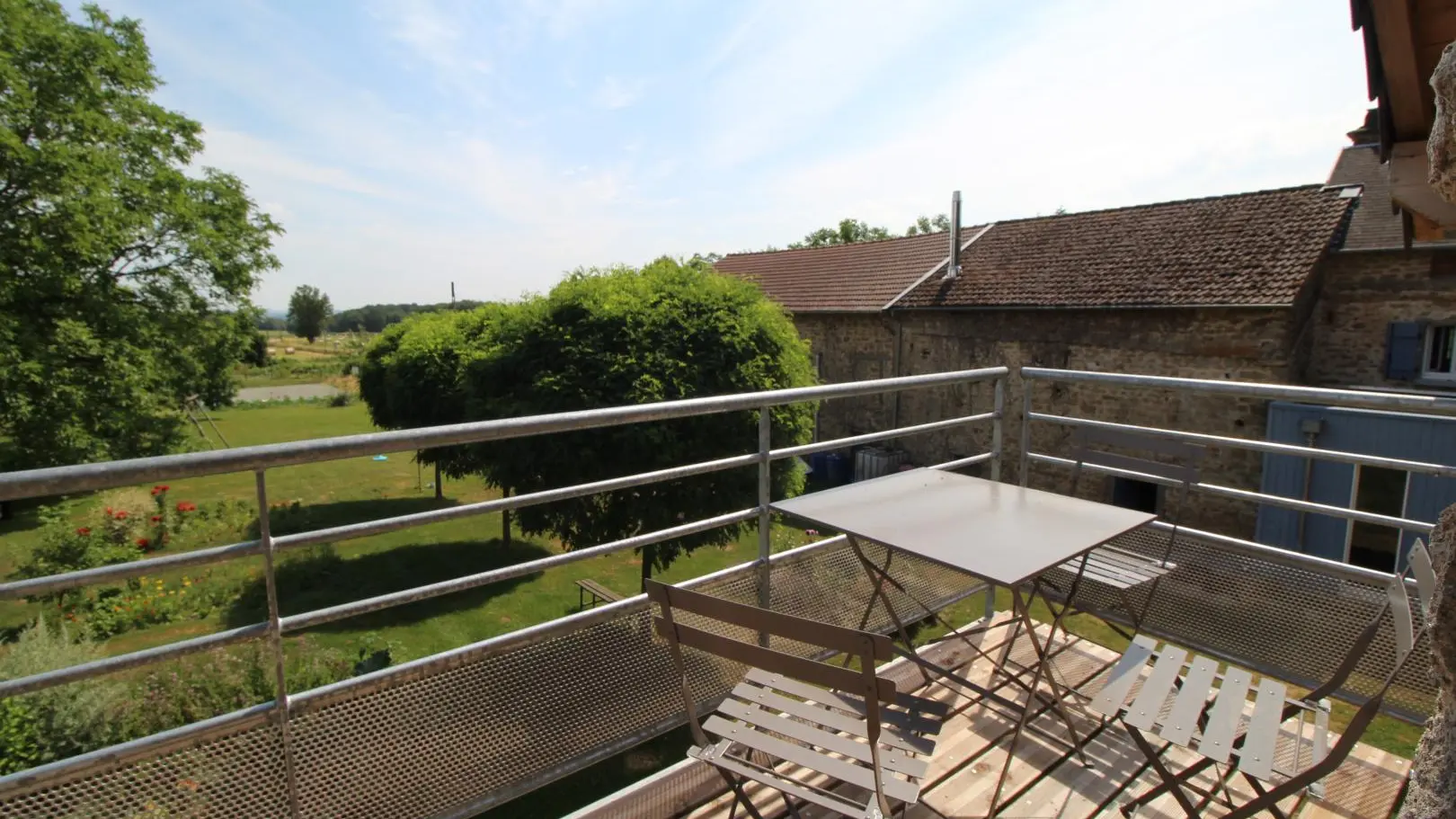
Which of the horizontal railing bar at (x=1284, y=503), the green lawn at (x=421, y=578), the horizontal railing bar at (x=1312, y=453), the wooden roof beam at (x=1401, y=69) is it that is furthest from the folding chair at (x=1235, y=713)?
the green lawn at (x=421, y=578)

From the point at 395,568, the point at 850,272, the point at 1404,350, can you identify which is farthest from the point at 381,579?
the point at 1404,350

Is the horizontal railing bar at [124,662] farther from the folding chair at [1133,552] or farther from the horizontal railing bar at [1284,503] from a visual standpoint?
the horizontal railing bar at [1284,503]

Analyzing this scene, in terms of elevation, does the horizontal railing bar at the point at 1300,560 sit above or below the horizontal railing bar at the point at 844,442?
below

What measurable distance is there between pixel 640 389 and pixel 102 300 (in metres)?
17.7

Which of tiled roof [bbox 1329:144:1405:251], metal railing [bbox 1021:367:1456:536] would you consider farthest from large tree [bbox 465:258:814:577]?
tiled roof [bbox 1329:144:1405:251]

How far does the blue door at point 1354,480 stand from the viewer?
9094 mm

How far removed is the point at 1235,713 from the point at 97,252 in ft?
72.4

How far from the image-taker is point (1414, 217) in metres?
3.84

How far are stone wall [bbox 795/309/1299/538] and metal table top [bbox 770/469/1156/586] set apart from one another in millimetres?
7664

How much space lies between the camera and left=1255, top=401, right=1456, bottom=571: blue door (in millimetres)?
9094

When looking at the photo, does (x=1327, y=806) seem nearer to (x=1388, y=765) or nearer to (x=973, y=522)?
(x=1388, y=765)

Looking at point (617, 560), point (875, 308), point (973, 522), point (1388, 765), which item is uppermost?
point (875, 308)

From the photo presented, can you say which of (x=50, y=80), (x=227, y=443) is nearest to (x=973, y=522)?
(x=50, y=80)

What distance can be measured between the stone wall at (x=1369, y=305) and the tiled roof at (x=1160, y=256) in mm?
809
